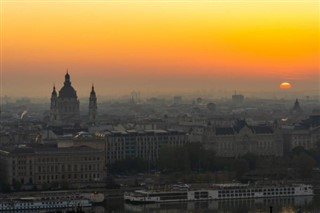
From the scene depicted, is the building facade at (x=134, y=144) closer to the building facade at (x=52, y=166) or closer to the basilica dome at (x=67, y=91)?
the building facade at (x=52, y=166)

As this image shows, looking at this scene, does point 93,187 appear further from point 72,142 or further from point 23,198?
point 72,142

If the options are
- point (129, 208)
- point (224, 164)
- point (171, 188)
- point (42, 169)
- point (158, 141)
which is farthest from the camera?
point (158, 141)

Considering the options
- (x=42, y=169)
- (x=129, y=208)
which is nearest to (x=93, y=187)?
(x=42, y=169)

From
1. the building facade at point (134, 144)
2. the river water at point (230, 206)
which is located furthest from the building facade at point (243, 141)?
the river water at point (230, 206)

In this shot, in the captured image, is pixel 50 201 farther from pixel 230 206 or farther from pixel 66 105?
pixel 66 105

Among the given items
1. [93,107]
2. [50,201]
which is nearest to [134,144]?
[50,201]

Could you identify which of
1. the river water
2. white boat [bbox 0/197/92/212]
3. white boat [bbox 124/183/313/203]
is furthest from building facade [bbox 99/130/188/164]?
white boat [bbox 0/197/92/212]
